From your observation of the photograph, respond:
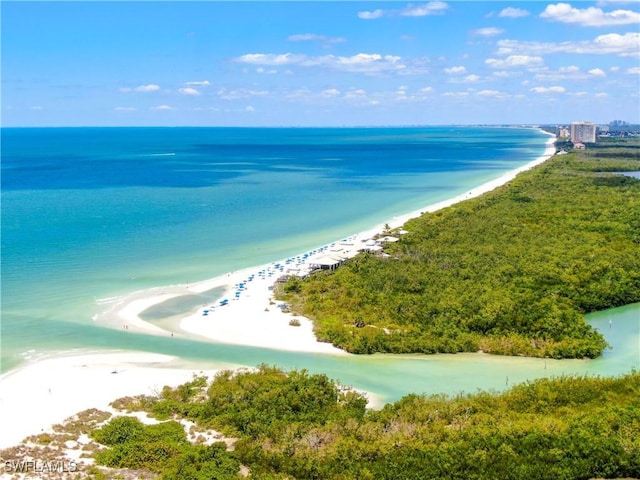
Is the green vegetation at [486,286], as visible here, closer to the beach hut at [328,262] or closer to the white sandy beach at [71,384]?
the beach hut at [328,262]

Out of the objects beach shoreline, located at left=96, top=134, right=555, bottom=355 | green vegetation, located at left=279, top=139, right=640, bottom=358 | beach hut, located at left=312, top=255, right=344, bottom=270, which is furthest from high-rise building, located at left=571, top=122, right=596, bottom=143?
beach shoreline, located at left=96, top=134, right=555, bottom=355

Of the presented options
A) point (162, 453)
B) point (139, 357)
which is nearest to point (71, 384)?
point (139, 357)

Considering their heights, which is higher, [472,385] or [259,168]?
[259,168]

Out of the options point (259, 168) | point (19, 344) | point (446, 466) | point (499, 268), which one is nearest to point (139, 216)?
point (19, 344)

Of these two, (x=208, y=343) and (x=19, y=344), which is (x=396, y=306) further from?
(x=19, y=344)

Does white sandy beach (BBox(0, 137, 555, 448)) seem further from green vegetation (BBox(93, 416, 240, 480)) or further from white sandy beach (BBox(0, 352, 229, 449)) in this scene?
green vegetation (BBox(93, 416, 240, 480))

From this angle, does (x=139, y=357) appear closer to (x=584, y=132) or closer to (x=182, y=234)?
(x=182, y=234)

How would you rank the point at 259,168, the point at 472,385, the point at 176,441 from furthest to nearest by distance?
the point at 259,168, the point at 472,385, the point at 176,441
